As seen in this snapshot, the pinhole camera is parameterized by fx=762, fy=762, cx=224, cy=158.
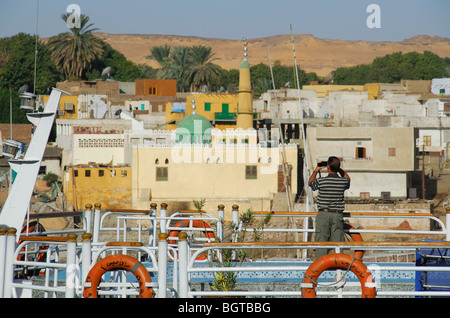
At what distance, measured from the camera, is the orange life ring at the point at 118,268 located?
8008mm

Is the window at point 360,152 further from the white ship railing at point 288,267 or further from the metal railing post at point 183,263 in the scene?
the metal railing post at point 183,263

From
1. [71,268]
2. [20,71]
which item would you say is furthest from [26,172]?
[20,71]

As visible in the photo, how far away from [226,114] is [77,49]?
2789 cm

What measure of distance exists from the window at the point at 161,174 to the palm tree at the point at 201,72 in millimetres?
37734

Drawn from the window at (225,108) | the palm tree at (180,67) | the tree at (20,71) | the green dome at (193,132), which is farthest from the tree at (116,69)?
the green dome at (193,132)

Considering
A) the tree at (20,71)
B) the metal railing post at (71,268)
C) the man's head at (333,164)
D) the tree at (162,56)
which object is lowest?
the metal railing post at (71,268)

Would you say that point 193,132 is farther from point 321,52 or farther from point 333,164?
point 321,52

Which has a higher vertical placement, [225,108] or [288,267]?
[225,108]

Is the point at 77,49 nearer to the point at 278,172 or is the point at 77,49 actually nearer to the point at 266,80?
the point at 266,80

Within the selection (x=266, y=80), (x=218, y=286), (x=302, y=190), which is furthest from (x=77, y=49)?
(x=218, y=286)

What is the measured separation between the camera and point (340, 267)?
7.95 meters

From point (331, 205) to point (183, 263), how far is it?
295 cm

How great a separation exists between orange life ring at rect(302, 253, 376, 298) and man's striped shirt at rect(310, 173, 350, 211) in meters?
2.18

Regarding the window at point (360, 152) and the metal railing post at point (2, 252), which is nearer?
the metal railing post at point (2, 252)
